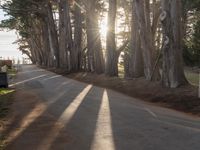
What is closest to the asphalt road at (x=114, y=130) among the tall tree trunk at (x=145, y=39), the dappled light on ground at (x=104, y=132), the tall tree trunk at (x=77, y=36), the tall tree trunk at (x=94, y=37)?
the dappled light on ground at (x=104, y=132)

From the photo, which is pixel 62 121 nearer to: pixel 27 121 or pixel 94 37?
pixel 27 121

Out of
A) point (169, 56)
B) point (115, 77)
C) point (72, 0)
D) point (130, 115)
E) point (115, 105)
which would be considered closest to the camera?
point (130, 115)

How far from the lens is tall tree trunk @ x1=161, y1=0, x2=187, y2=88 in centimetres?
1897

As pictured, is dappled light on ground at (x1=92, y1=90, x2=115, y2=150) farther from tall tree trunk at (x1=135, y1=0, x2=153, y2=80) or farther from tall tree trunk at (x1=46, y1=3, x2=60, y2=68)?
tall tree trunk at (x1=46, y1=3, x2=60, y2=68)

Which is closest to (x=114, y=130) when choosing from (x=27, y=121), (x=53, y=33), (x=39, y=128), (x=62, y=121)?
(x=39, y=128)

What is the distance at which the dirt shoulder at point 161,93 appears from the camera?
16.0 m

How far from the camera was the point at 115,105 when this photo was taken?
16.3 meters

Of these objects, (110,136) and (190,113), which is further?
(190,113)

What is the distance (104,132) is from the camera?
10.6 meters

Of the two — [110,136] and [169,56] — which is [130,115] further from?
[169,56]

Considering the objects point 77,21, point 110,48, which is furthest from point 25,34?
point 110,48

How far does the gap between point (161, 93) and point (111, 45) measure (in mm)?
10952

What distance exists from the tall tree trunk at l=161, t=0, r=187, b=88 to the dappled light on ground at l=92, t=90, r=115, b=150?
198 inches

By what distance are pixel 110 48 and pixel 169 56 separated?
34.9ft
